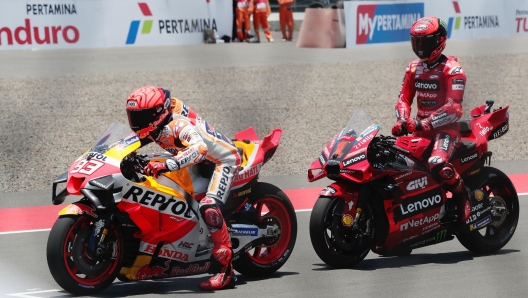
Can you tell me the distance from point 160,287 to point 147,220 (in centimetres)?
52

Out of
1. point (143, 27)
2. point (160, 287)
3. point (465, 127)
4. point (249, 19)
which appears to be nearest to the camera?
point (160, 287)

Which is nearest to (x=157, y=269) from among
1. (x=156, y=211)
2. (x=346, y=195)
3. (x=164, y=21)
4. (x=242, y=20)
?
(x=156, y=211)

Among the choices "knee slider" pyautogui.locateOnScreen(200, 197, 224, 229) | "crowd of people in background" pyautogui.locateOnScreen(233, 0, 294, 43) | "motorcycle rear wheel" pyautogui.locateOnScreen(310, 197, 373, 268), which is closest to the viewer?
"knee slider" pyautogui.locateOnScreen(200, 197, 224, 229)

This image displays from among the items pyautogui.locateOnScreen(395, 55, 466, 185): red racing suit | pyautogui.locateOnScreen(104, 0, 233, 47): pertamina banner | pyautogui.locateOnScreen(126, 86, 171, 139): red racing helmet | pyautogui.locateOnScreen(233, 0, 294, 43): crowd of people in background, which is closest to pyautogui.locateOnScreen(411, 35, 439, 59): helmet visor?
pyautogui.locateOnScreen(395, 55, 466, 185): red racing suit

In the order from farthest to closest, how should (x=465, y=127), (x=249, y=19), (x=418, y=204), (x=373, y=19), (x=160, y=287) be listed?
(x=249, y=19) → (x=373, y=19) → (x=465, y=127) → (x=418, y=204) → (x=160, y=287)

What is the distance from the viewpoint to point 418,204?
6316 mm

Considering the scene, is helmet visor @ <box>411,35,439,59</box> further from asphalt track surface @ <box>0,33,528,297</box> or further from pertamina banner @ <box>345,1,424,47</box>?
pertamina banner @ <box>345,1,424,47</box>

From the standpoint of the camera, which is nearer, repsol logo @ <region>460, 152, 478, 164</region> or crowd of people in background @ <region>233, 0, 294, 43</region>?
repsol logo @ <region>460, 152, 478, 164</region>

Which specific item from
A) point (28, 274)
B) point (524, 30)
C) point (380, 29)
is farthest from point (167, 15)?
point (28, 274)

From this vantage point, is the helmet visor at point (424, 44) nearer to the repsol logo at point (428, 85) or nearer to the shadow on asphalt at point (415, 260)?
the repsol logo at point (428, 85)

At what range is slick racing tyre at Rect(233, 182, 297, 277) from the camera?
588 centimetres

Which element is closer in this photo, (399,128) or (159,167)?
(159,167)

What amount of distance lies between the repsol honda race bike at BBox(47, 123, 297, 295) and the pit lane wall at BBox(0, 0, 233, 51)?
9.53 m

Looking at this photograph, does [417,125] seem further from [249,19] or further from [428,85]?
[249,19]
